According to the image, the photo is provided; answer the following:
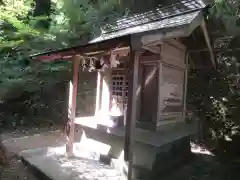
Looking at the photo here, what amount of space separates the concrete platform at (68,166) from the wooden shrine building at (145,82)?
32 cm

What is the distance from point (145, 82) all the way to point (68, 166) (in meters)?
2.75

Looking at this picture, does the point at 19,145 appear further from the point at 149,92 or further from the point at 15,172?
the point at 149,92

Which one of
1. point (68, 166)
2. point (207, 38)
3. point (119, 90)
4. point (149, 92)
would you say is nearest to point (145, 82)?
point (149, 92)

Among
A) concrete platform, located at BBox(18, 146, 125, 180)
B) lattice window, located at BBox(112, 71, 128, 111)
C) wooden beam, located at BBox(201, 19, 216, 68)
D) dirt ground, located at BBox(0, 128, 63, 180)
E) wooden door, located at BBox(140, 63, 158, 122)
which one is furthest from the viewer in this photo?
lattice window, located at BBox(112, 71, 128, 111)

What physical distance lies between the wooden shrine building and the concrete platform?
321 mm

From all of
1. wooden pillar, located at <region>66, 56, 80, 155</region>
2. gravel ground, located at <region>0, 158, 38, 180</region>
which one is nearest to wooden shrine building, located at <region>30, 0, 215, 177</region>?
wooden pillar, located at <region>66, 56, 80, 155</region>

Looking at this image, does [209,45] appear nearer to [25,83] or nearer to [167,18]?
[167,18]

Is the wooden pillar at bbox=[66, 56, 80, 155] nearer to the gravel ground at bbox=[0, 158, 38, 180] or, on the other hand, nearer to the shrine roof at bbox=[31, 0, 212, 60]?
the shrine roof at bbox=[31, 0, 212, 60]

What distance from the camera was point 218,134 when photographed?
7719 mm

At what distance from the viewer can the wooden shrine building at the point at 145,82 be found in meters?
3.95

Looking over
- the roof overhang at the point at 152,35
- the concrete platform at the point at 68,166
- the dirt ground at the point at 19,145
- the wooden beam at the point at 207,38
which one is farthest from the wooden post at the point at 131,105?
the dirt ground at the point at 19,145

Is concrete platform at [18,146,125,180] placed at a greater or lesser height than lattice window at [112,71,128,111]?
lesser

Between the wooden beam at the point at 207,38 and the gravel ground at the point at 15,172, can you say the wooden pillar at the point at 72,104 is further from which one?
the wooden beam at the point at 207,38

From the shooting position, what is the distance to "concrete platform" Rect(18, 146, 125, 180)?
4.84 m
